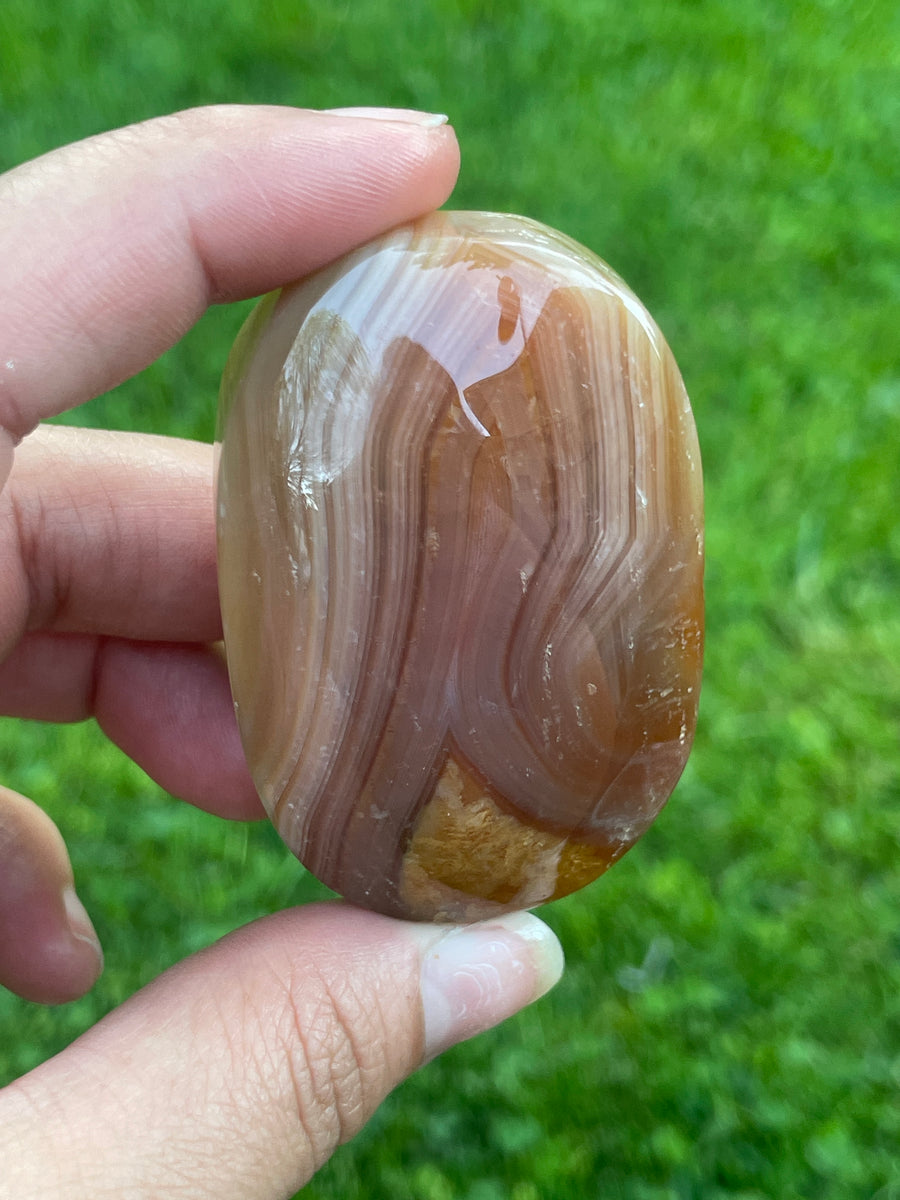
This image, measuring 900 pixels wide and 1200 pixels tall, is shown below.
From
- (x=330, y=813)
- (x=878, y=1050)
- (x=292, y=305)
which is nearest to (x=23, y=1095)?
(x=330, y=813)

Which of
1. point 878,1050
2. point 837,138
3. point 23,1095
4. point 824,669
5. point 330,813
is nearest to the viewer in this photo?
point 23,1095

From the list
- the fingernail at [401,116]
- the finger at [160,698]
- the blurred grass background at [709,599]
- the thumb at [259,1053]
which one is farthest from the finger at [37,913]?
the fingernail at [401,116]

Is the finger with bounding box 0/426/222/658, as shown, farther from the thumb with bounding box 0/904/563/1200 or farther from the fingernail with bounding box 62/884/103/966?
the thumb with bounding box 0/904/563/1200

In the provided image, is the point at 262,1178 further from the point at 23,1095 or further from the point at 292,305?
the point at 292,305

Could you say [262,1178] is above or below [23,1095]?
below

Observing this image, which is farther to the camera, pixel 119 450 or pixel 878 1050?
pixel 878 1050

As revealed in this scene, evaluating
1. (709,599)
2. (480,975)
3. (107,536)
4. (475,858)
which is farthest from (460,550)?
(709,599)

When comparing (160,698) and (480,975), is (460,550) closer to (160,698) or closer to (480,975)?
(480,975)
